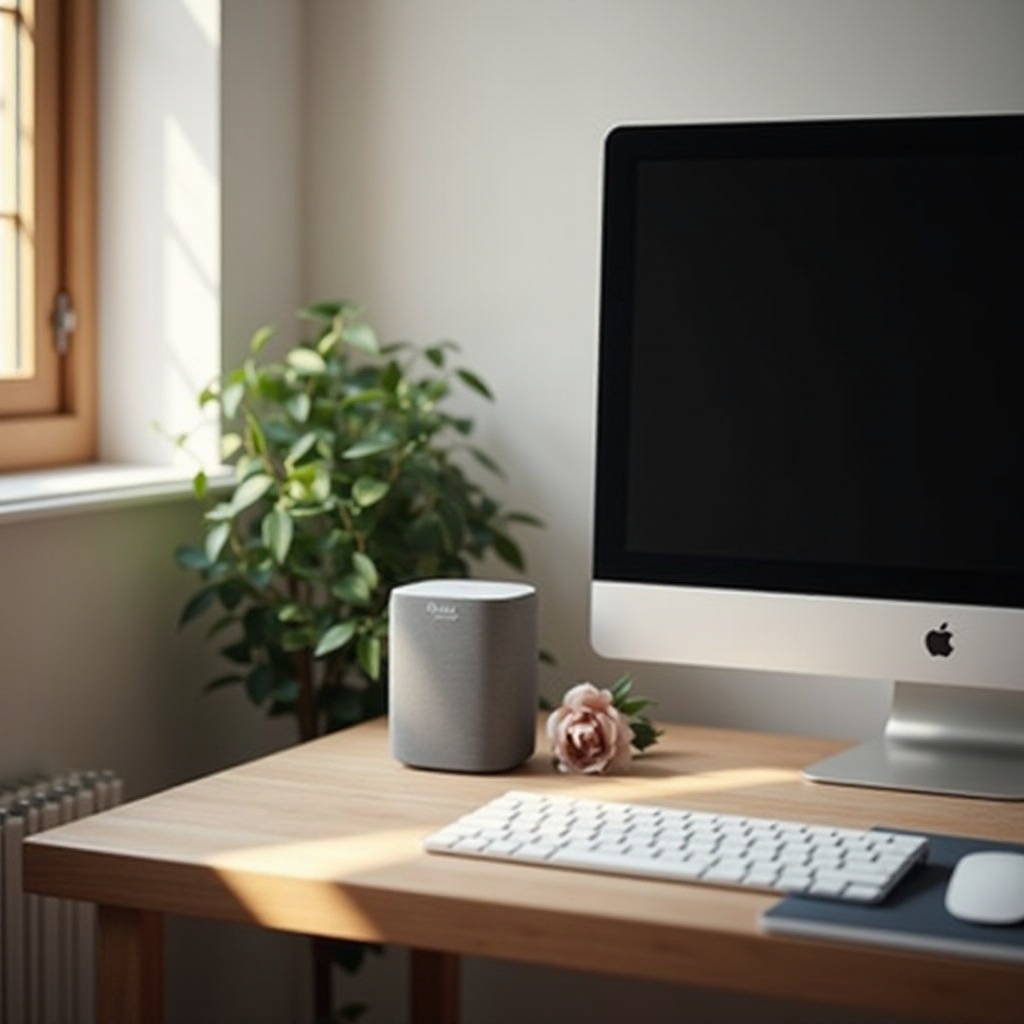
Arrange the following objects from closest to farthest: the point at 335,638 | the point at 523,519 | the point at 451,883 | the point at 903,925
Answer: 1. the point at 903,925
2. the point at 451,883
3. the point at 335,638
4. the point at 523,519

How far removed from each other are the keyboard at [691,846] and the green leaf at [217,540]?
27.2 inches

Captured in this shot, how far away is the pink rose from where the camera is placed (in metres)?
1.98

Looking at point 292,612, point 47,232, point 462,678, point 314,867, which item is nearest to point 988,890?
point 314,867

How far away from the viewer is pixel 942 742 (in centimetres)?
199

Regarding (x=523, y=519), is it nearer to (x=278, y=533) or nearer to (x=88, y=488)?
(x=278, y=533)

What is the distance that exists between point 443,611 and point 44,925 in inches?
23.3

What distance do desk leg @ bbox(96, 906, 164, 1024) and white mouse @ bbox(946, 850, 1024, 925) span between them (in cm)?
67

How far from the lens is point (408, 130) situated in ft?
8.74

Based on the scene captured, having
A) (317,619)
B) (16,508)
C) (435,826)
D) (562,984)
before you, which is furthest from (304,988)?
(435,826)

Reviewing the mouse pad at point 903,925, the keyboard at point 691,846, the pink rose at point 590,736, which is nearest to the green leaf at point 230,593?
the pink rose at point 590,736

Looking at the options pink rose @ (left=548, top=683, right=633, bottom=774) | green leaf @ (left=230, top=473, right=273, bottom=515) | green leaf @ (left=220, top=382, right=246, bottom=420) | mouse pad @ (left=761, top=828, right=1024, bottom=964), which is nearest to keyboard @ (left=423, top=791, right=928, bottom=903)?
mouse pad @ (left=761, top=828, right=1024, bottom=964)

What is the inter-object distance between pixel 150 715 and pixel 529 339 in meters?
0.67

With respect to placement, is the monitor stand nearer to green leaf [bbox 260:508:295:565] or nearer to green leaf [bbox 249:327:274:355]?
green leaf [bbox 260:508:295:565]

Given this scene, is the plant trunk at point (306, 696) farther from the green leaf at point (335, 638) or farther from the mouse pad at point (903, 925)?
the mouse pad at point (903, 925)
